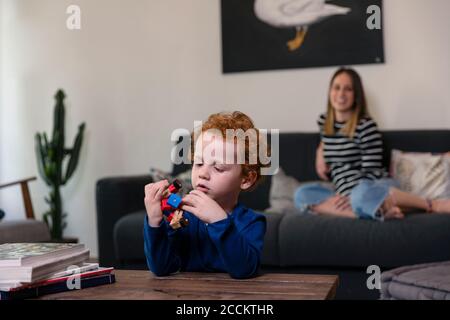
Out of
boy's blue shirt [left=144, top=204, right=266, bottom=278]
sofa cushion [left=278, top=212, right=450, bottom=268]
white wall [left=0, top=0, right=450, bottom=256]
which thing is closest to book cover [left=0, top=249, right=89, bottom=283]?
boy's blue shirt [left=144, top=204, right=266, bottom=278]

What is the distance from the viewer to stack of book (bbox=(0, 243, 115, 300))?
1299mm

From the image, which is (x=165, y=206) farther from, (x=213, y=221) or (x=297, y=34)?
(x=297, y=34)

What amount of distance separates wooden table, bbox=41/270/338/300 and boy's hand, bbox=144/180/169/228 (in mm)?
118

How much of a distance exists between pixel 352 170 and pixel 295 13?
1.11 meters

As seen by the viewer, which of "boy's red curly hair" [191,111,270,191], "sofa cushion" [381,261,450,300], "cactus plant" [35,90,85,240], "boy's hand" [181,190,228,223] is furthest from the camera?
"cactus plant" [35,90,85,240]

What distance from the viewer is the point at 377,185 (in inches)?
131

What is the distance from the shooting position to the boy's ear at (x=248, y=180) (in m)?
1.55

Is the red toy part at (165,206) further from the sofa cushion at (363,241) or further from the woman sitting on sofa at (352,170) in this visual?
the woman sitting on sofa at (352,170)

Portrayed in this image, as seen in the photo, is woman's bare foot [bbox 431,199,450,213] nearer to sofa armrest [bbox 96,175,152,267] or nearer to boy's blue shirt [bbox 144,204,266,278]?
sofa armrest [bbox 96,175,152,267]

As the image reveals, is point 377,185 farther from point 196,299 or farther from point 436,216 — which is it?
point 196,299

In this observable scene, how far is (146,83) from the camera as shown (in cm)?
467

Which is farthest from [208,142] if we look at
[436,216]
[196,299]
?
[436,216]

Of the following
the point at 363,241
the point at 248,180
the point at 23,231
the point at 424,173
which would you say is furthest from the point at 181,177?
the point at 248,180

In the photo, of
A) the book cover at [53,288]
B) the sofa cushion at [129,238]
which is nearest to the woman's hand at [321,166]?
the sofa cushion at [129,238]
